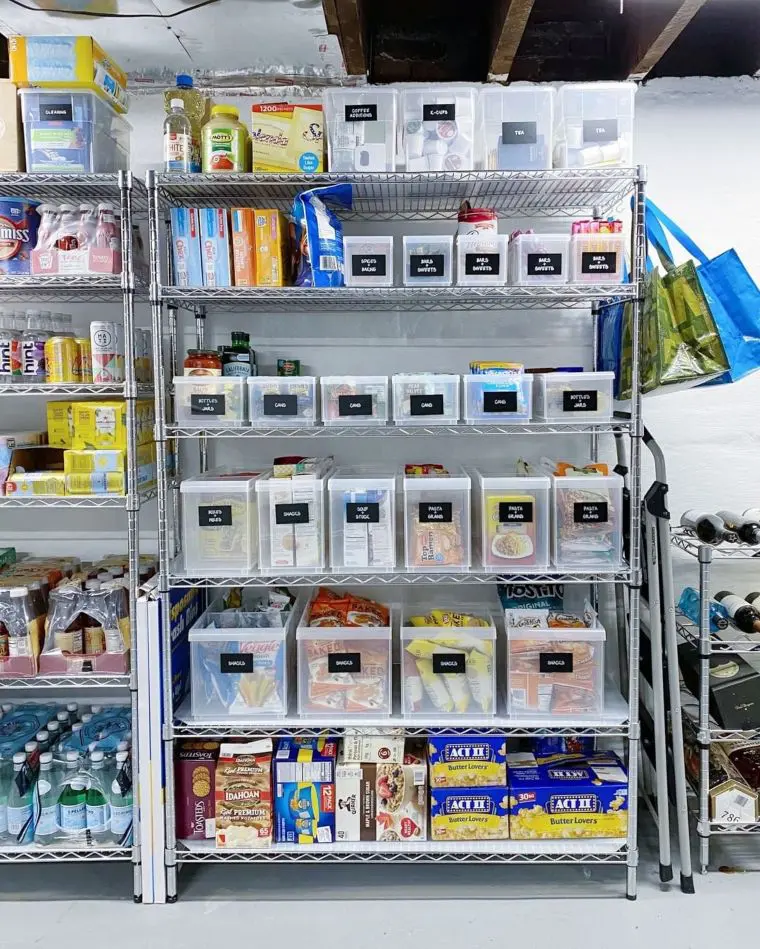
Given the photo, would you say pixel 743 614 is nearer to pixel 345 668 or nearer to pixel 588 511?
pixel 588 511

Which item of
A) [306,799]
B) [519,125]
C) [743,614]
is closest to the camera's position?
[519,125]

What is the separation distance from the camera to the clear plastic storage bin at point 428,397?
239 cm

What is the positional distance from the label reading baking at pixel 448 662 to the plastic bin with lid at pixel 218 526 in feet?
2.15

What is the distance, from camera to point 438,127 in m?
2.36

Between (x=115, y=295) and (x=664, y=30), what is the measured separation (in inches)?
81.0

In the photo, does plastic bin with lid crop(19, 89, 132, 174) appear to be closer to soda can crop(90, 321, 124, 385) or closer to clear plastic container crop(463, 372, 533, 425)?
soda can crop(90, 321, 124, 385)

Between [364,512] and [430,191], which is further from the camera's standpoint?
[430,191]

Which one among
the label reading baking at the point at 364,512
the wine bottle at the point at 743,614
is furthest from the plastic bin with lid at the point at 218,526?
the wine bottle at the point at 743,614

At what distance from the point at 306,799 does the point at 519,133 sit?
219 cm

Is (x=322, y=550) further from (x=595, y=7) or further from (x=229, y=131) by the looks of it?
(x=595, y=7)

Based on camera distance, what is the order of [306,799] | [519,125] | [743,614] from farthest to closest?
[743,614] < [306,799] < [519,125]

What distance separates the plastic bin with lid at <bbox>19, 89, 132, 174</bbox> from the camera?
7.79 feet

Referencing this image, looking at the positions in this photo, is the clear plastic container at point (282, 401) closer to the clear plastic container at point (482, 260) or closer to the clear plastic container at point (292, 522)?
the clear plastic container at point (292, 522)

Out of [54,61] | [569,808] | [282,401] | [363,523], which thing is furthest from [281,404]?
[569,808]
